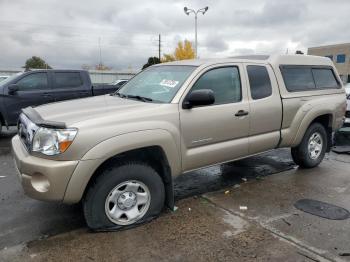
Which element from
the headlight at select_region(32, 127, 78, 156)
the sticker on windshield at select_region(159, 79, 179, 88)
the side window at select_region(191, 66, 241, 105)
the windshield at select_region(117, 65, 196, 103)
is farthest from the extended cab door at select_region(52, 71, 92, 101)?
the headlight at select_region(32, 127, 78, 156)

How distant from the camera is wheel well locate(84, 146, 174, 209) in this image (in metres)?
3.69

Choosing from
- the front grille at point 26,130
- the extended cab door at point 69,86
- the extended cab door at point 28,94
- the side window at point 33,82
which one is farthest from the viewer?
the extended cab door at point 69,86

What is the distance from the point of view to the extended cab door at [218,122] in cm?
417

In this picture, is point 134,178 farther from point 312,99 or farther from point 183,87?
point 312,99

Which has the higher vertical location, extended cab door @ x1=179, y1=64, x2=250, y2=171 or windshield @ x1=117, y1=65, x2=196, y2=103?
windshield @ x1=117, y1=65, x2=196, y2=103

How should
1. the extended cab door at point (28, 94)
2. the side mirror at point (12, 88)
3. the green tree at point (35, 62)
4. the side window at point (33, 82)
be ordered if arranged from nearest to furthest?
the side mirror at point (12, 88) → the extended cab door at point (28, 94) → the side window at point (33, 82) → the green tree at point (35, 62)

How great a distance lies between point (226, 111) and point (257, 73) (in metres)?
0.95

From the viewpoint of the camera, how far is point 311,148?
6.13m

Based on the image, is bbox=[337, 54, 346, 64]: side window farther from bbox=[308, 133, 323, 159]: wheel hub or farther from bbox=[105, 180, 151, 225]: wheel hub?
bbox=[105, 180, 151, 225]: wheel hub

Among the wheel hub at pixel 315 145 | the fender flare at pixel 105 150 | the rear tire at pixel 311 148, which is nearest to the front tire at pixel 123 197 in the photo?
the fender flare at pixel 105 150

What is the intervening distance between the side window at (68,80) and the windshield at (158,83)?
4.97 metres

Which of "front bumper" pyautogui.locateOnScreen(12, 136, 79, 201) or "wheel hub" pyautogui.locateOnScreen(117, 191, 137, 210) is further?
"wheel hub" pyautogui.locateOnScreen(117, 191, 137, 210)

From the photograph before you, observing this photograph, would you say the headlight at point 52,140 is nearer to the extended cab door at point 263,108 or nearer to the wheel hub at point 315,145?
the extended cab door at point 263,108

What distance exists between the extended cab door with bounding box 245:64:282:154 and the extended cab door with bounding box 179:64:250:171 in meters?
0.14
